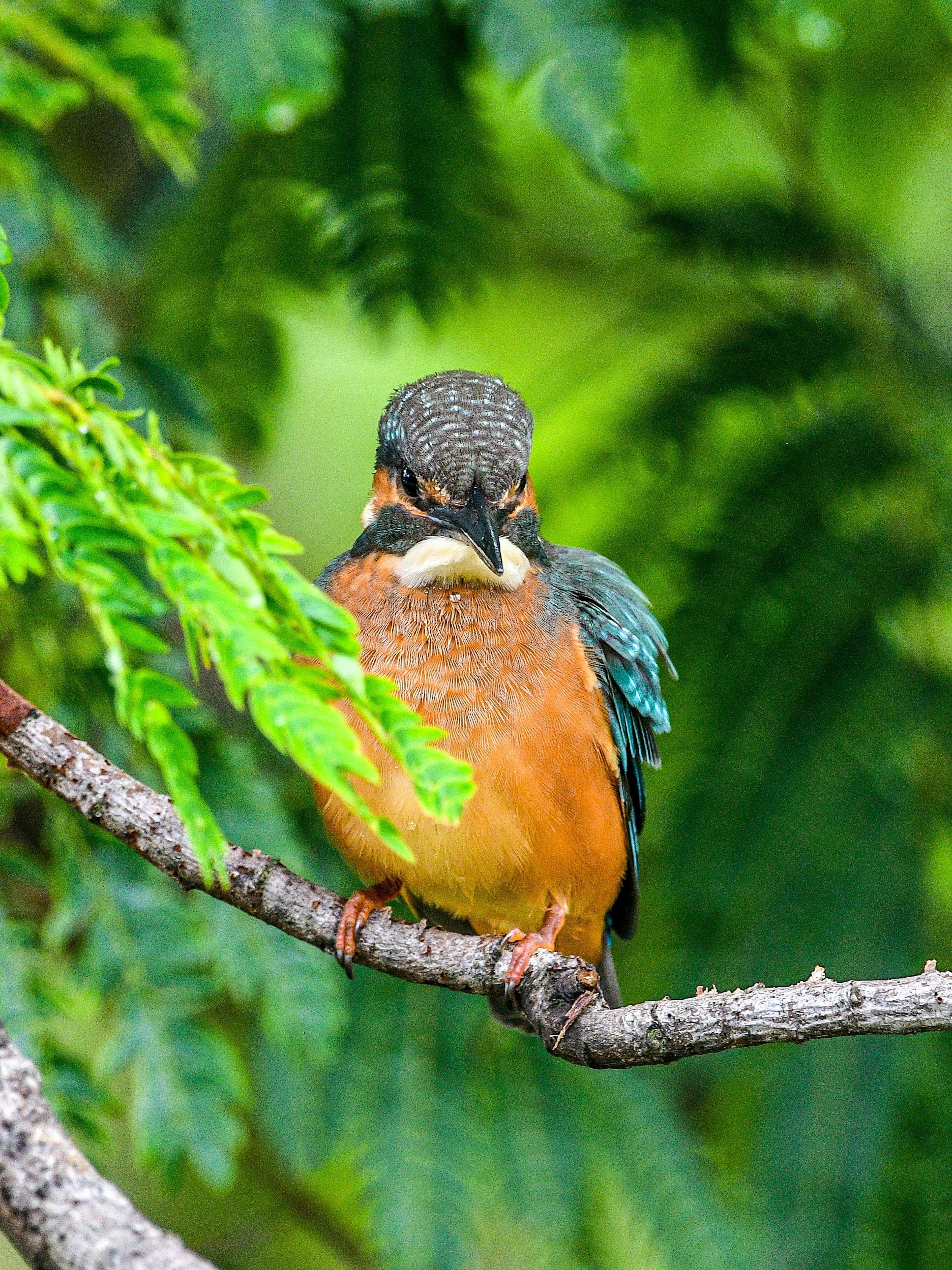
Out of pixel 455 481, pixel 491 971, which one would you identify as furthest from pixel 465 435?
pixel 491 971

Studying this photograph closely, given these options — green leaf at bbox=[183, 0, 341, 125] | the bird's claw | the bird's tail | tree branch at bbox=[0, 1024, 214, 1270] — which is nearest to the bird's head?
green leaf at bbox=[183, 0, 341, 125]

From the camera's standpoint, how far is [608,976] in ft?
14.0

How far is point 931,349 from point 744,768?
174 cm

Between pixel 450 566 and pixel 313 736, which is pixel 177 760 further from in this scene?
pixel 450 566

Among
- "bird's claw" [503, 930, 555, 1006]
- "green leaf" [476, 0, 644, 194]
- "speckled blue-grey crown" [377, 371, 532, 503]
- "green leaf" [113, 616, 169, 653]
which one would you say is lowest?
"green leaf" [113, 616, 169, 653]

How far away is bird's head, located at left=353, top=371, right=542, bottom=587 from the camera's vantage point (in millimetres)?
3357

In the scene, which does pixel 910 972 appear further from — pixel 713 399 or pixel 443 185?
pixel 443 185

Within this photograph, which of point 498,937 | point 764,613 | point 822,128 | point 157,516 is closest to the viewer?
point 157,516

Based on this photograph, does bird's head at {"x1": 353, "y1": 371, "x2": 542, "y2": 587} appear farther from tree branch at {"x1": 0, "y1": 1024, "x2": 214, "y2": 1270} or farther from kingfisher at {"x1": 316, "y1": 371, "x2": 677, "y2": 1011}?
tree branch at {"x1": 0, "y1": 1024, "x2": 214, "y2": 1270}

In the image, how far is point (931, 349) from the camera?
498cm

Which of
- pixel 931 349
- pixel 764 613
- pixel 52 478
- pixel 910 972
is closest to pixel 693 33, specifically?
pixel 931 349

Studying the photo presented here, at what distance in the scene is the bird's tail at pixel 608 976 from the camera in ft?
13.9

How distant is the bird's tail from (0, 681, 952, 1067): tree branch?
153 cm

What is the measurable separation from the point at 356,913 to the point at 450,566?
104 centimetres
